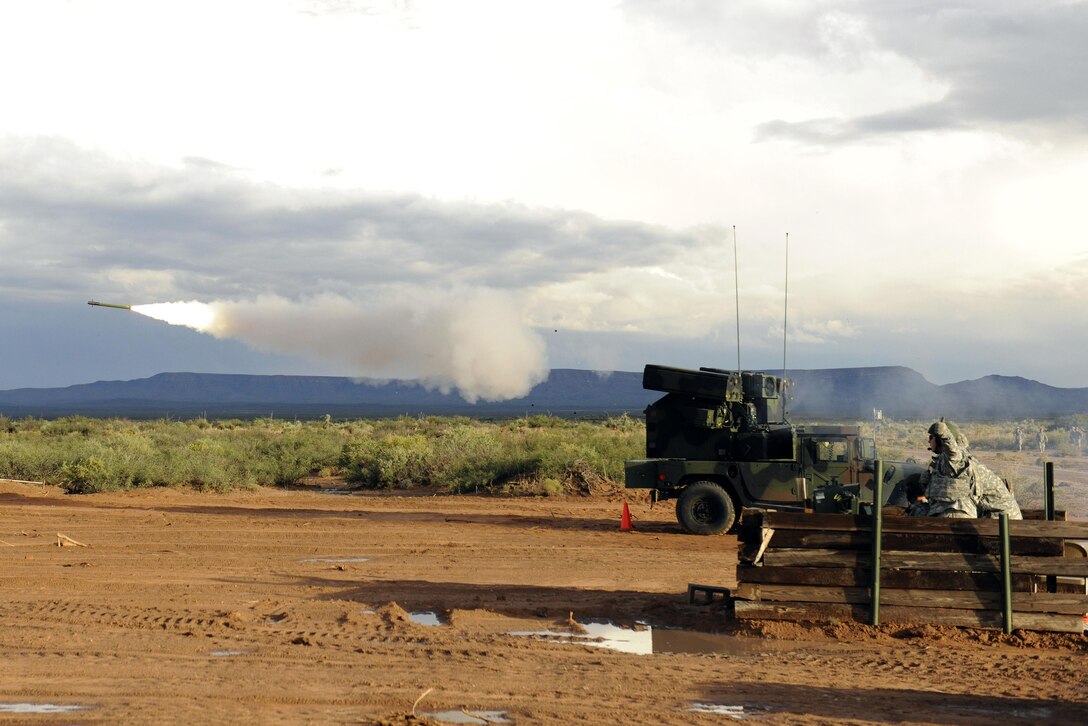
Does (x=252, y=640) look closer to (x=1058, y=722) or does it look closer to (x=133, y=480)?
(x=1058, y=722)

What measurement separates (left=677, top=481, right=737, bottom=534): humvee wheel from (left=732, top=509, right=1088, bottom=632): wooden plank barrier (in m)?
6.31

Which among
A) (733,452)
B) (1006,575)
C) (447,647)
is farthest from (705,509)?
(447,647)

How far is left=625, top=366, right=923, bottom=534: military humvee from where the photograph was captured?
15.3 metres

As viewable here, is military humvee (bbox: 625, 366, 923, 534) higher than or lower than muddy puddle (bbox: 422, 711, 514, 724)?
higher

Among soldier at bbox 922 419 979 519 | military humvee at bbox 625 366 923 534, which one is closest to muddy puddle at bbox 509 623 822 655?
soldier at bbox 922 419 979 519

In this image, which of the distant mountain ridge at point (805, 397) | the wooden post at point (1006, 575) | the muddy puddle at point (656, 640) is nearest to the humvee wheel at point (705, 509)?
the distant mountain ridge at point (805, 397)

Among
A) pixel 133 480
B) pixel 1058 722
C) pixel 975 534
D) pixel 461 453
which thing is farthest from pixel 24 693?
pixel 461 453

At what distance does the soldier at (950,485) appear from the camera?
368 inches

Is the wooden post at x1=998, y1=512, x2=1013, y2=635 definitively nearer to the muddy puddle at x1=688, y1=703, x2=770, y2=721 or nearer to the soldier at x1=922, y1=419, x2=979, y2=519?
the soldier at x1=922, y1=419, x2=979, y2=519

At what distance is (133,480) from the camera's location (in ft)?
76.4

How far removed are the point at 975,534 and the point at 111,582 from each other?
8551 millimetres

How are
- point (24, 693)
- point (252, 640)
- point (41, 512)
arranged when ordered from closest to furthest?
point (24, 693) < point (252, 640) < point (41, 512)

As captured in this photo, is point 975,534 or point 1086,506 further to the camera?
point 1086,506

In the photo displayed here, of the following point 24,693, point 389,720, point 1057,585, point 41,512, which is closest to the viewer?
point 389,720
